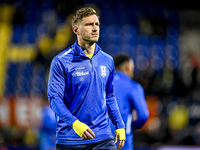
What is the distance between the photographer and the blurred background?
39.6 feet

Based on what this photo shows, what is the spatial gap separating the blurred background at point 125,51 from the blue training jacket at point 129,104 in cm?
548

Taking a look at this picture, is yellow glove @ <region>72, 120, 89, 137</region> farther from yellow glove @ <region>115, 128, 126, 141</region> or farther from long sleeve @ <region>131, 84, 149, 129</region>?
long sleeve @ <region>131, 84, 149, 129</region>

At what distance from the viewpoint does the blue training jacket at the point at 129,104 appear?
209 inches

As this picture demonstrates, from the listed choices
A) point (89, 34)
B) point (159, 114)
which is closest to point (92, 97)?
point (89, 34)

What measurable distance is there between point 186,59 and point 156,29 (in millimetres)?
1607

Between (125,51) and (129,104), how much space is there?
9.30 metres

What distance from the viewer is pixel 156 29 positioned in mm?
15195

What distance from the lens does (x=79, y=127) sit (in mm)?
3504

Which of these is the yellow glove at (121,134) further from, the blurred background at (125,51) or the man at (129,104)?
the blurred background at (125,51)

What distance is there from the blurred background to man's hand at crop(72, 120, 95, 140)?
7.02 metres

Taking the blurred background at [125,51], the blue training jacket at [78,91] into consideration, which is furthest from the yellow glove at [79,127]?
the blurred background at [125,51]

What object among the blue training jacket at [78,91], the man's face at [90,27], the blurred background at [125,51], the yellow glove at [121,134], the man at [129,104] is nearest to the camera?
the blue training jacket at [78,91]

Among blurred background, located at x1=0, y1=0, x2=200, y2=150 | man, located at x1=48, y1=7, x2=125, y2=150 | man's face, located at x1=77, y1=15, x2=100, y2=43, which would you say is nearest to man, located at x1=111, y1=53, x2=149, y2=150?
man, located at x1=48, y1=7, x2=125, y2=150

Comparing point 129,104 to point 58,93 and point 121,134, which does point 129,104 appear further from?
point 58,93
